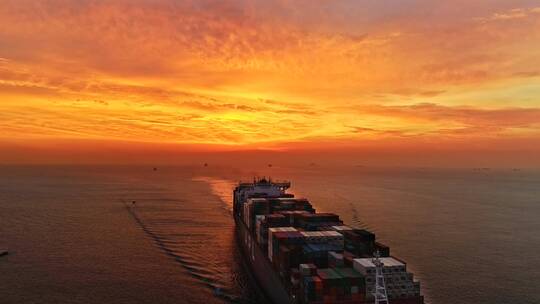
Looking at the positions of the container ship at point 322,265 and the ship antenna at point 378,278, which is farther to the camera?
the container ship at point 322,265

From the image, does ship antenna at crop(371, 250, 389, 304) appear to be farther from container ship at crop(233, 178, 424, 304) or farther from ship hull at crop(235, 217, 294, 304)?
ship hull at crop(235, 217, 294, 304)

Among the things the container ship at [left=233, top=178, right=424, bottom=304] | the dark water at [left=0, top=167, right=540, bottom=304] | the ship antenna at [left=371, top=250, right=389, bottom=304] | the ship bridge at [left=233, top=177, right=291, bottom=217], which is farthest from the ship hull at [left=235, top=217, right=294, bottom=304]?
the ship bridge at [left=233, top=177, right=291, bottom=217]

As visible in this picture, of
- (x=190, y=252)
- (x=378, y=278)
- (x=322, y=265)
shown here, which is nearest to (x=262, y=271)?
(x=322, y=265)

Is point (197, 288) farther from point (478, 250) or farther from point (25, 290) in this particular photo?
point (478, 250)

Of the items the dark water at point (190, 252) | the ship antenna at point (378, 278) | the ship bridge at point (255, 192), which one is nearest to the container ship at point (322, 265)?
the ship antenna at point (378, 278)

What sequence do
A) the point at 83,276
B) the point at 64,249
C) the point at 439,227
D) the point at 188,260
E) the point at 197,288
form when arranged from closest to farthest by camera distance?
the point at 197,288
the point at 83,276
the point at 188,260
the point at 64,249
the point at 439,227

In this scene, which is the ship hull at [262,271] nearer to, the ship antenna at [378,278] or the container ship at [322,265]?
the container ship at [322,265]

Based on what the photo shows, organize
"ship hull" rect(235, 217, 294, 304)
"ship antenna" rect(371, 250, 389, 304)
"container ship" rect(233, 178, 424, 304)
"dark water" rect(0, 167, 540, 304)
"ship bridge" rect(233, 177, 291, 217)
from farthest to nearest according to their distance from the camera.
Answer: "ship bridge" rect(233, 177, 291, 217) < "dark water" rect(0, 167, 540, 304) < "ship hull" rect(235, 217, 294, 304) < "container ship" rect(233, 178, 424, 304) < "ship antenna" rect(371, 250, 389, 304)

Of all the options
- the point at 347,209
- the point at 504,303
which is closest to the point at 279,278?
the point at 504,303
